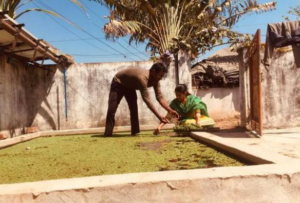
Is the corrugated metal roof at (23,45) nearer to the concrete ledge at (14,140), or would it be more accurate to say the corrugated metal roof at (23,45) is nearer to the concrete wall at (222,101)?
the concrete ledge at (14,140)

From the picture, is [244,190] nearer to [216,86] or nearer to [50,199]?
[50,199]

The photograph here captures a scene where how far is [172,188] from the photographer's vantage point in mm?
1659

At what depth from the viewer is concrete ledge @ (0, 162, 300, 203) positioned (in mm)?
1606

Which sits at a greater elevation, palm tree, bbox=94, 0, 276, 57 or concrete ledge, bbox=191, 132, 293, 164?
palm tree, bbox=94, 0, 276, 57

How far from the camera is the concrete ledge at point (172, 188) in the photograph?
161cm

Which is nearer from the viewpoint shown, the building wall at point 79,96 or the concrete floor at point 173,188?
the concrete floor at point 173,188

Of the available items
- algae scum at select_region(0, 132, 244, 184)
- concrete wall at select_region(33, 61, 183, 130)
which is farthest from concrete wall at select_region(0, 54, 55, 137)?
algae scum at select_region(0, 132, 244, 184)

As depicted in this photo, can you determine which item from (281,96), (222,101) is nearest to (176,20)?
(222,101)

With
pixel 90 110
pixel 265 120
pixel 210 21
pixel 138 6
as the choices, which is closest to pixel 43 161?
pixel 265 120

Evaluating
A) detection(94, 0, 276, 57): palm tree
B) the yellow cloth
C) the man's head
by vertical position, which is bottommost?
the yellow cloth

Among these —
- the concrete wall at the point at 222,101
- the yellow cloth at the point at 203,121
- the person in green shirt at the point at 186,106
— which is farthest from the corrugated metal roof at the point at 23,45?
the concrete wall at the point at 222,101

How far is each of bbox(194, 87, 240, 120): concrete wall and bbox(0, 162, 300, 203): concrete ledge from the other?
9.03 metres

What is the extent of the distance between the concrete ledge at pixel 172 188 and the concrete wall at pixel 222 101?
903cm

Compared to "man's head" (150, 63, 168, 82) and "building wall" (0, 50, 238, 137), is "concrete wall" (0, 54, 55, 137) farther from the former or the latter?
"man's head" (150, 63, 168, 82)
